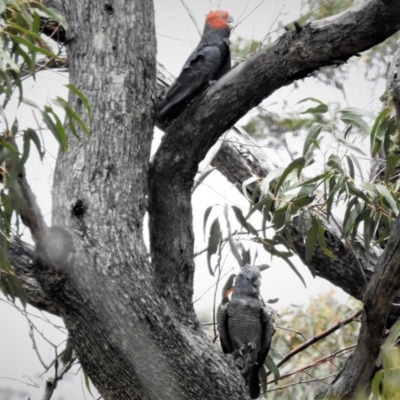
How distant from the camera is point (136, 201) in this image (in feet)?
7.53

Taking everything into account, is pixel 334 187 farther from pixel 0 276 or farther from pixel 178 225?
pixel 0 276

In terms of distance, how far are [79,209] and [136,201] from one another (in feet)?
0.60

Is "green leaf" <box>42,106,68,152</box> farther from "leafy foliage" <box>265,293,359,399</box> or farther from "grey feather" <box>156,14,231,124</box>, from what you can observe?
"leafy foliage" <box>265,293,359,399</box>

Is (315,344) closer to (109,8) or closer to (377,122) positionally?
(377,122)

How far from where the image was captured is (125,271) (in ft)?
6.98

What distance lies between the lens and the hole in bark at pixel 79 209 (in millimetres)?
2178

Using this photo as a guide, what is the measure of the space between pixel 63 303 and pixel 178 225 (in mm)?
489

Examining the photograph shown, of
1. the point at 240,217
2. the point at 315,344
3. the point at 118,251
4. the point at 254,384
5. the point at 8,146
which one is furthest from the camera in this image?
the point at 315,344

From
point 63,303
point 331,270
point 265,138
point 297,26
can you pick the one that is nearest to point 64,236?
point 63,303

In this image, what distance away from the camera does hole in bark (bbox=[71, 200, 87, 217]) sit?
2178mm

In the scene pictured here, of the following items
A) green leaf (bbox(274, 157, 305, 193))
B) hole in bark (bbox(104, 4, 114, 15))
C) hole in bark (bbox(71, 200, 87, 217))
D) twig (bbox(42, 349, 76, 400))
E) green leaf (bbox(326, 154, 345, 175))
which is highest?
hole in bark (bbox(104, 4, 114, 15))

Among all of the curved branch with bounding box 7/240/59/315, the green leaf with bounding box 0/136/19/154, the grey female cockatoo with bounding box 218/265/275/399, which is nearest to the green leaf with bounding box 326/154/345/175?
A: the grey female cockatoo with bounding box 218/265/275/399

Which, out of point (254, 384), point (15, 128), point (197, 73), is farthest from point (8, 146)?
point (254, 384)

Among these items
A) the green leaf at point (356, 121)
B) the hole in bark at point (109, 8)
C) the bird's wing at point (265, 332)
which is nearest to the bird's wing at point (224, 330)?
the bird's wing at point (265, 332)
